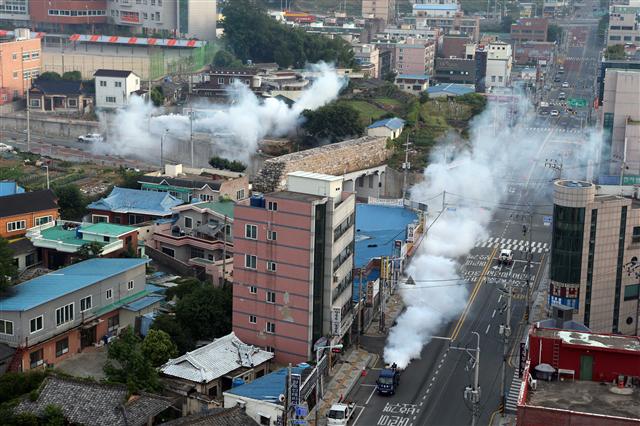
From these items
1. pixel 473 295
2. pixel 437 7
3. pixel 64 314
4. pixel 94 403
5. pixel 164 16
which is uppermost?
pixel 437 7

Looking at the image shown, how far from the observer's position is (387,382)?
35.3 metres

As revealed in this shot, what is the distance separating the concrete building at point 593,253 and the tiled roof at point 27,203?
20.5 meters

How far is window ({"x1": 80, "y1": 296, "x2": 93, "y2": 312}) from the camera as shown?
125 feet

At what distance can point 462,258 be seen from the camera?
50.6m

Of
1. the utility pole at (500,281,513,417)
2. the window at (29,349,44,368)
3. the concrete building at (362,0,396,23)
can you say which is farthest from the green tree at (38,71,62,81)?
the concrete building at (362,0,396,23)

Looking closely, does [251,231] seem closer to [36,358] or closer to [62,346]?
[62,346]

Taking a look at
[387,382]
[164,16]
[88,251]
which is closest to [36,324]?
[88,251]

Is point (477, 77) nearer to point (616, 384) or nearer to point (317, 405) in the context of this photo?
point (317, 405)

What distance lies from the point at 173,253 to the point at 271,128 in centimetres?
2693

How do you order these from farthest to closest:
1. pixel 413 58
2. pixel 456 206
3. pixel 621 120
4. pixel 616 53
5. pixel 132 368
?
pixel 413 58 → pixel 616 53 → pixel 621 120 → pixel 456 206 → pixel 132 368

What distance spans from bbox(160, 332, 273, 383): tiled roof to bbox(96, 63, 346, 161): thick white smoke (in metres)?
33.1

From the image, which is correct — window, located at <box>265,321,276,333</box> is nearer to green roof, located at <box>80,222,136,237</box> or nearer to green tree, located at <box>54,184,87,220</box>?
green roof, located at <box>80,222,136,237</box>

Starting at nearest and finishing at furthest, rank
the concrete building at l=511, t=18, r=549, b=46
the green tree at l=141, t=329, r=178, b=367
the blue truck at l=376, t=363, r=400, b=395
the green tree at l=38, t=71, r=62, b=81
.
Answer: the green tree at l=141, t=329, r=178, b=367 < the blue truck at l=376, t=363, r=400, b=395 < the green tree at l=38, t=71, r=62, b=81 < the concrete building at l=511, t=18, r=549, b=46

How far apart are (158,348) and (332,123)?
38757 mm
